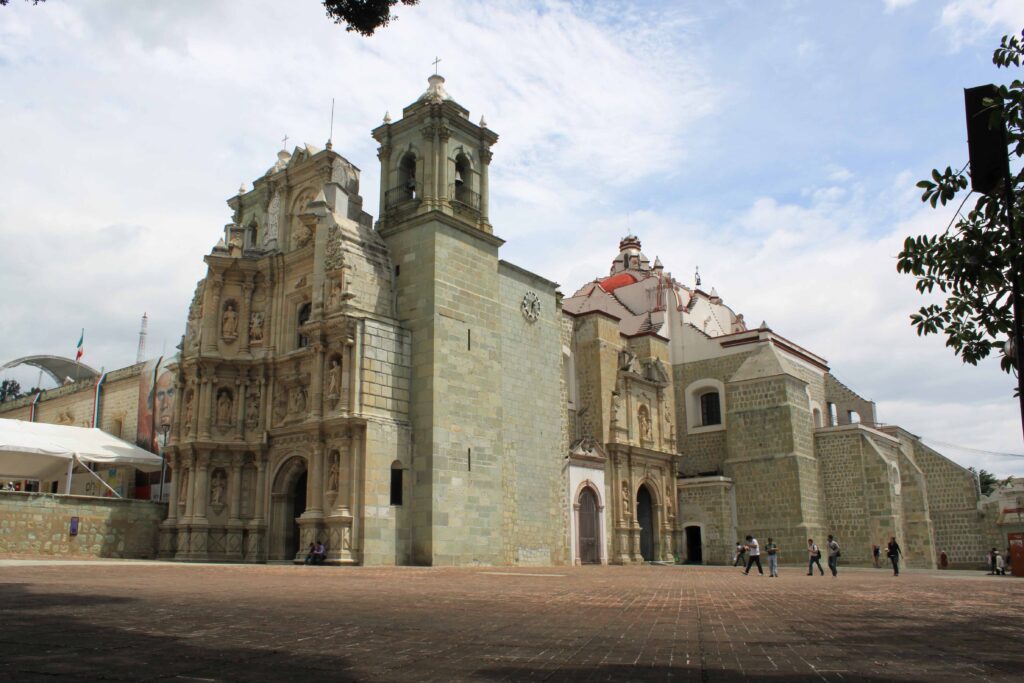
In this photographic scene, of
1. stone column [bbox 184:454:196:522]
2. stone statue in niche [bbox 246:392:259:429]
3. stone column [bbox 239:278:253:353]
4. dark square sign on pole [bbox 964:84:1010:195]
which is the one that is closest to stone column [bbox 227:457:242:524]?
stone column [bbox 184:454:196:522]

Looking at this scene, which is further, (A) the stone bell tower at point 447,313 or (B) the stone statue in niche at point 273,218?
(B) the stone statue in niche at point 273,218

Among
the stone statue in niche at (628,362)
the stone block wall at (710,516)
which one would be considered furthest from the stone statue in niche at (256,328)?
the stone block wall at (710,516)

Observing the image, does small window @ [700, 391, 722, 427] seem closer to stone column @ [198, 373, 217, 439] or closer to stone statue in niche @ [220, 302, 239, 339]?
stone statue in niche @ [220, 302, 239, 339]

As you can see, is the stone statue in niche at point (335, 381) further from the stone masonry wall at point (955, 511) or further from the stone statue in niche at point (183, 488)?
the stone masonry wall at point (955, 511)

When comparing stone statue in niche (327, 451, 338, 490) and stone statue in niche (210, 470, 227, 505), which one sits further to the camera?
stone statue in niche (210, 470, 227, 505)

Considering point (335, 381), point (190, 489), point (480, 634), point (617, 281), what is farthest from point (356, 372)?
point (617, 281)

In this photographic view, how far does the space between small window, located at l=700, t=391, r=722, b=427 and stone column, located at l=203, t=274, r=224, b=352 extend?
2147 centimetres

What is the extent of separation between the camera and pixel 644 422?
33875mm

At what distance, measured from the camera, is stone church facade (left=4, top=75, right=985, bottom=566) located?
23.0 meters

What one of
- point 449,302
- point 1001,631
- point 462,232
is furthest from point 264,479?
point 1001,631

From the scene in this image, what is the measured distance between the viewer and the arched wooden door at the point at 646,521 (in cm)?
3312

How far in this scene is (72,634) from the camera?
635 centimetres

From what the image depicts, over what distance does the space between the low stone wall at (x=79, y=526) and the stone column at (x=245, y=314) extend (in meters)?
5.92

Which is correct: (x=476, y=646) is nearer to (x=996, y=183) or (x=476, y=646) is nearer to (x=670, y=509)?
(x=996, y=183)
